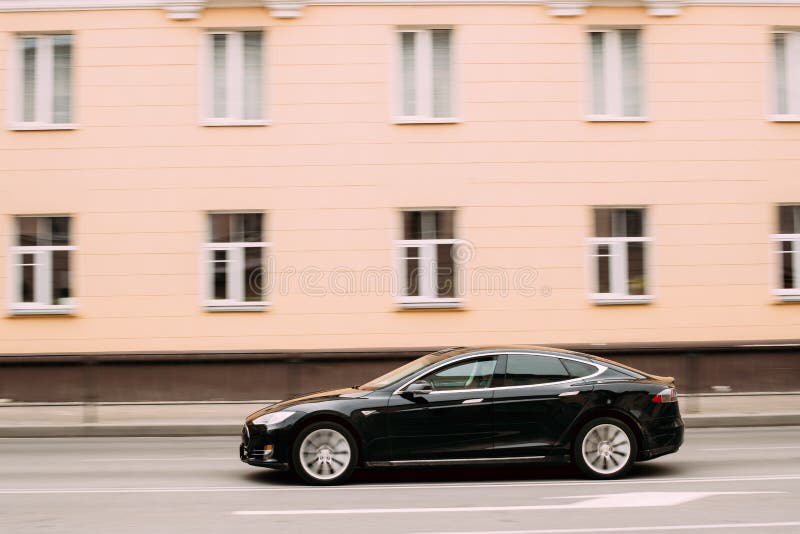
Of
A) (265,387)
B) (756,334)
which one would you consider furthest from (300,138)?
(756,334)

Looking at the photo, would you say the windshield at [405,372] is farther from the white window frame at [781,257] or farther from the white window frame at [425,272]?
the white window frame at [781,257]

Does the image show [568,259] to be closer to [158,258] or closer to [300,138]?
[300,138]

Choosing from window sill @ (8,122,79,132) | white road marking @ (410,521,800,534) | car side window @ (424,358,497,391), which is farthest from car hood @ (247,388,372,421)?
window sill @ (8,122,79,132)

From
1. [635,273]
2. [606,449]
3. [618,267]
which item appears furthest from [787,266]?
[606,449]

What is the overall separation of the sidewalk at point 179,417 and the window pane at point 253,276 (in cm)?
376

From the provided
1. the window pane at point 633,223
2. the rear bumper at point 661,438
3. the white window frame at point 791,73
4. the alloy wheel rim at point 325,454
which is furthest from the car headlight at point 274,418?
the white window frame at point 791,73

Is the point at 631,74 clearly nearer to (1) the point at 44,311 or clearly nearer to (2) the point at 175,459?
(2) the point at 175,459

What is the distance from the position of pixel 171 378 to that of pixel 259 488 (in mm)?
5648

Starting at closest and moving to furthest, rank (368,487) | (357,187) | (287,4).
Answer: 1. (368,487)
2. (287,4)
3. (357,187)

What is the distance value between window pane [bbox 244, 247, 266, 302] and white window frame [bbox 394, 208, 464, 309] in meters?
2.59

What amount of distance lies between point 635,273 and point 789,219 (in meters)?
3.20

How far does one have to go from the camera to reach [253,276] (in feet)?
57.8

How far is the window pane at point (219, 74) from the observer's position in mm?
17688

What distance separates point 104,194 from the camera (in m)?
17.6
